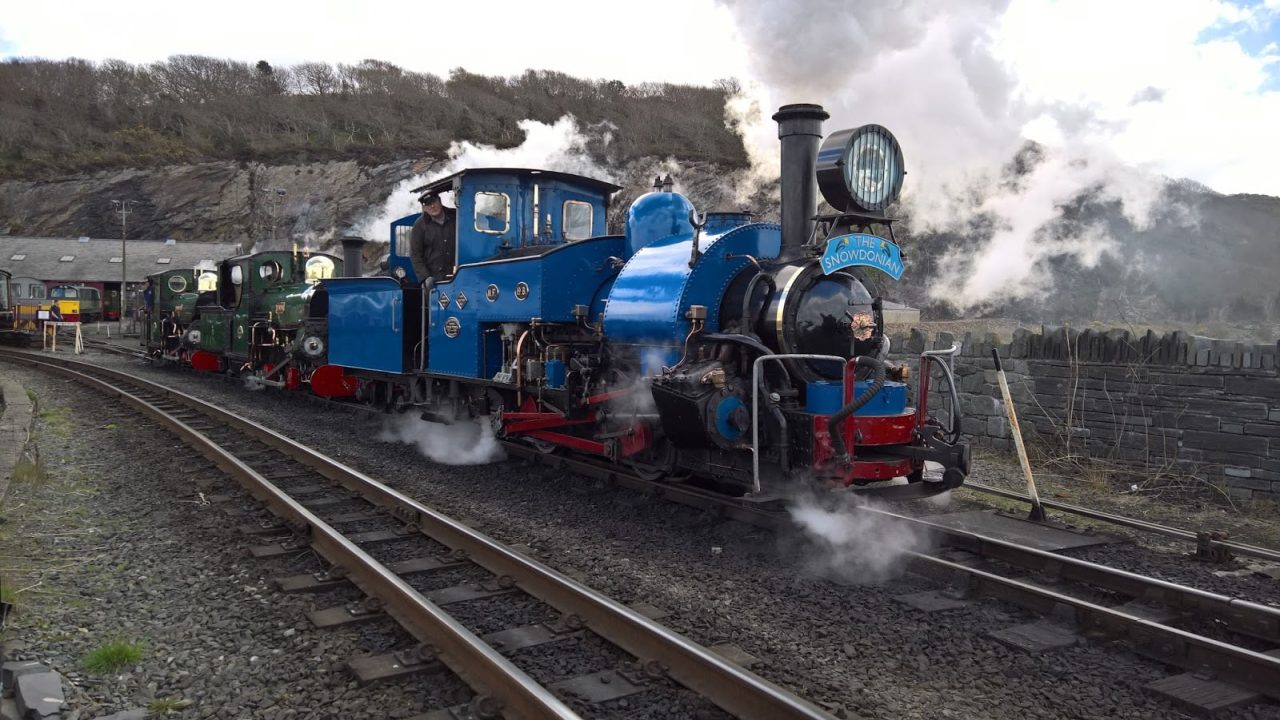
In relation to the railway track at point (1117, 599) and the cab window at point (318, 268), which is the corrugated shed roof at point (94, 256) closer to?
the cab window at point (318, 268)

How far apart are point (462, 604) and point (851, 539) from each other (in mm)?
2613

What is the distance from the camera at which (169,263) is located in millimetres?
51812

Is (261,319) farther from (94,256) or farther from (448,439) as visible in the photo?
(94,256)

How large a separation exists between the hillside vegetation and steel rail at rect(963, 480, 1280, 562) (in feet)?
120

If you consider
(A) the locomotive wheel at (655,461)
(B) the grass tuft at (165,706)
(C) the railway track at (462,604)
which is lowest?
(B) the grass tuft at (165,706)

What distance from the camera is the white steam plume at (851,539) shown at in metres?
5.16

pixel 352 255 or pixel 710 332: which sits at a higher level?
pixel 352 255

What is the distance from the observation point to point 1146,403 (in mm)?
8008

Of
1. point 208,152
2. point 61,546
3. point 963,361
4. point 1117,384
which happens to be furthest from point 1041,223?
point 208,152

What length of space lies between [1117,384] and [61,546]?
9.25m

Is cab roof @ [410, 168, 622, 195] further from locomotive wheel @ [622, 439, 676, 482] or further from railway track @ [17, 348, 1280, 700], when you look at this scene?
railway track @ [17, 348, 1280, 700]

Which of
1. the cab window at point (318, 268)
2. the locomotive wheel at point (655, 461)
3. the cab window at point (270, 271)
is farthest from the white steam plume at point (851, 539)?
the cab window at point (270, 271)

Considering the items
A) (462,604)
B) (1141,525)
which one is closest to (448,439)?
(462,604)

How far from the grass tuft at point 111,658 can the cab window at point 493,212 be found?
5.70 m
